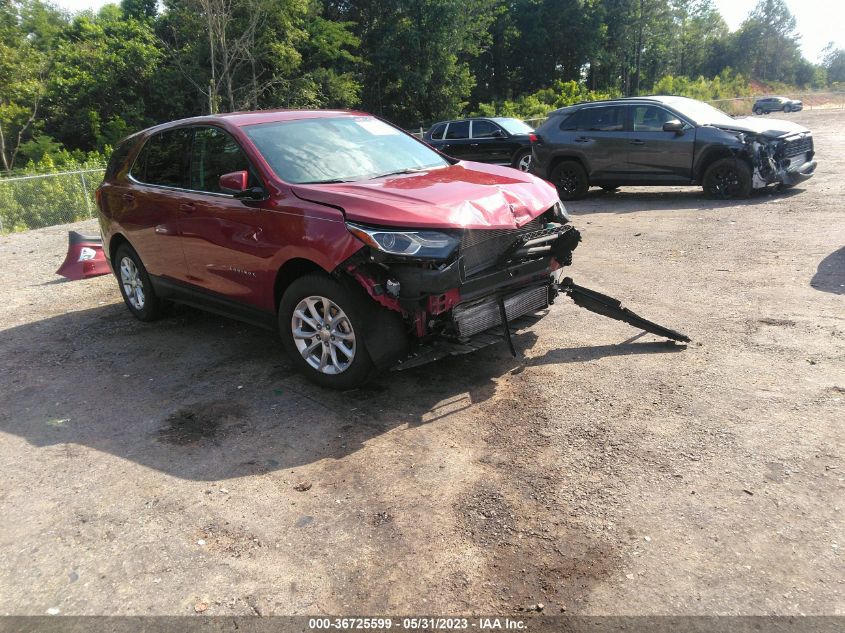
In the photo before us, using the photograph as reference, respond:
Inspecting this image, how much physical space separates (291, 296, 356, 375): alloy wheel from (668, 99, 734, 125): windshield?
9397 mm

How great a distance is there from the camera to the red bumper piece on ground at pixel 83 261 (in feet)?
31.2

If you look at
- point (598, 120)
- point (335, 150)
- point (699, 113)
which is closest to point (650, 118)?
point (699, 113)

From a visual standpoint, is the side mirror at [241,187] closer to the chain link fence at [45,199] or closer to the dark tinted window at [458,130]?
the chain link fence at [45,199]

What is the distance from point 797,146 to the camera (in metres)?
11.6

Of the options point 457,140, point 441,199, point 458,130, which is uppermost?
point 458,130

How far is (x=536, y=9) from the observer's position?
54438mm

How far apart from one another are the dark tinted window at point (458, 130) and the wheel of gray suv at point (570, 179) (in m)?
4.30

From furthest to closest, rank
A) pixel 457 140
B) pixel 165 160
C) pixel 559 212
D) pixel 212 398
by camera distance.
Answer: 1. pixel 457 140
2. pixel 165 160
3. pixel 559 212
4. pixel 212 398

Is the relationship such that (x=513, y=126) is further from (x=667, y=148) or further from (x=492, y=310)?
(x=492, y=310)

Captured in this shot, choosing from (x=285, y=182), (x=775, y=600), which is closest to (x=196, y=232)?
(x=285, y=182)

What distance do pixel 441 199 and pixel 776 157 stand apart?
29.7 feet

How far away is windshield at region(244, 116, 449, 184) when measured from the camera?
5098 mm

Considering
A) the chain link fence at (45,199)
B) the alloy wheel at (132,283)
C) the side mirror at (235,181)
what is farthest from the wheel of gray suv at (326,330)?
the chain link fence at (45,199)

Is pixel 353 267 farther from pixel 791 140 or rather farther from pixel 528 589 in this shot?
pixel 791 140
